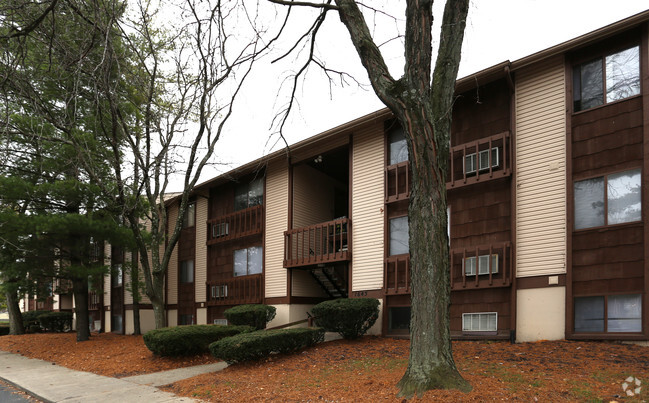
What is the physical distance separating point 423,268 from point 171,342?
8.46 m

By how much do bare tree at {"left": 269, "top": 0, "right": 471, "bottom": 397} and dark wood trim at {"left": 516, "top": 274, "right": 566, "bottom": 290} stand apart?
534cm

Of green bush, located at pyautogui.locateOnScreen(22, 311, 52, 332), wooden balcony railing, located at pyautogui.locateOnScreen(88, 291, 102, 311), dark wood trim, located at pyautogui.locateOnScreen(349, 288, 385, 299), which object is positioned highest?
dark wood trim, located at pyautogui.locateOnScreen(349, 288, 385, 299)

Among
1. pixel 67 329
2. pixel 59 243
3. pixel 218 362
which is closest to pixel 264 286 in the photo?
pixel 218 362

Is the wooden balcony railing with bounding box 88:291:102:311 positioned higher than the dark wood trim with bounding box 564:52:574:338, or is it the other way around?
the dark wood trim with bounding box 564:52:574:338

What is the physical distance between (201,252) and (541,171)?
15535mm

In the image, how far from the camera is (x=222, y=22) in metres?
9.07

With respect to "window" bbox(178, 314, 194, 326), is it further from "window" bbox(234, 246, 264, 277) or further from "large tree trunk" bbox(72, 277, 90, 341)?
"large tree trunk" bbox(72, 277, 90, 341)

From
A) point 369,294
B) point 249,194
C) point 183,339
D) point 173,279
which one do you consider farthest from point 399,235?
point 173,279

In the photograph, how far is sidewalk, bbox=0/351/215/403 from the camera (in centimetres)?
893

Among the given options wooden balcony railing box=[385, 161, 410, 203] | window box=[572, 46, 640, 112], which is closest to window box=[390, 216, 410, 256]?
wooden balcony railing box=[385, 161, 410, 203]

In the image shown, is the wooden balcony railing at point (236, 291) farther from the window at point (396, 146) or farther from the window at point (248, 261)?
the window at point (396, 146)

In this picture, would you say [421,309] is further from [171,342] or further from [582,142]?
[171,342]

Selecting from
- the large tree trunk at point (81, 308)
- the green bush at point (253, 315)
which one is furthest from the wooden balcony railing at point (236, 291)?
the large tree trunk at point (81, 308)

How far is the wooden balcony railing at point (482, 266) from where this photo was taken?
11602mm
